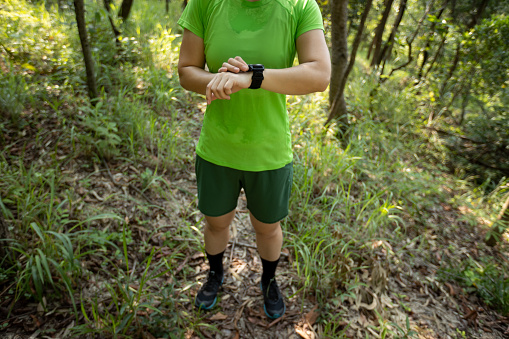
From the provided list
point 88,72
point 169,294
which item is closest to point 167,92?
point 88,72

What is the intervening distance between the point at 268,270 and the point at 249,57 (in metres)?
1.16

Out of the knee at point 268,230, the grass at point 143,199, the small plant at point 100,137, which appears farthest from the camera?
the small plant at point 100,137

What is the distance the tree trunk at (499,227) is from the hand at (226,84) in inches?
121

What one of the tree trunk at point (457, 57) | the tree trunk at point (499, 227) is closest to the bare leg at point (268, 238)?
the tree trunk at point (499, 227)

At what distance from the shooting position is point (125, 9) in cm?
422

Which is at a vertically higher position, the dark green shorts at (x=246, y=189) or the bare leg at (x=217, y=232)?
the dark green shorts at (x=246, y=189)

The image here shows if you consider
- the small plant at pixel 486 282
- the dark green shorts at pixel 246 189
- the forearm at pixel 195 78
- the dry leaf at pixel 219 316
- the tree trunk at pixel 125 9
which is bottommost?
the small plant at pixel 486 282

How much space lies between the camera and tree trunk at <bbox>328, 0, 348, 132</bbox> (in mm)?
3039

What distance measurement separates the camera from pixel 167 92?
10.8 ft

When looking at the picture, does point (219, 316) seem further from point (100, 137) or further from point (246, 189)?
point (100, 137)

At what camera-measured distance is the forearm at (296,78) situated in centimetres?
105

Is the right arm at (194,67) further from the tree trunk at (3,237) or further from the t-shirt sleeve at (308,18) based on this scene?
the tree trunk at (3,237)

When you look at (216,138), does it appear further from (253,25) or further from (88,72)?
(88,72)

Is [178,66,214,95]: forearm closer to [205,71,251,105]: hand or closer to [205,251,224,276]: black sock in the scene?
[205,71,251,105]: hand
